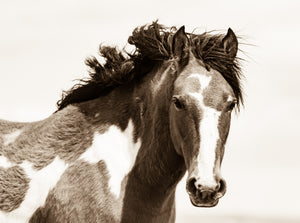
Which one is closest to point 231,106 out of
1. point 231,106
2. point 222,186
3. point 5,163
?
point 231,106

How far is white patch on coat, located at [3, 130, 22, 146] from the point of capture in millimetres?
7816

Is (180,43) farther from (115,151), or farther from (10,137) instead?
(10,137)

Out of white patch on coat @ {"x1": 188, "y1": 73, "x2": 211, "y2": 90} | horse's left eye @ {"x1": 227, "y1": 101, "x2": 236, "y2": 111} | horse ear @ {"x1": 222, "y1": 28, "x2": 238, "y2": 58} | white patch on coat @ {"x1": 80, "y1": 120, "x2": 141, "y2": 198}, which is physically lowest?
white patch on coat @ {"x1": 80, "y1": 120, "x2": 141, "y2": 198}

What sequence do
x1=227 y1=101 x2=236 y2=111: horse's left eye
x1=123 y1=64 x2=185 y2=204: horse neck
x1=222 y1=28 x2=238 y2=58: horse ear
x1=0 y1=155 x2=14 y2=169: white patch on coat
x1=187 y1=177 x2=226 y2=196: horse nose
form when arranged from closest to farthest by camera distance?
x1=187 y1=177 x2=226 y2=196: horse nose < x1=227 y1=101 x2=236 y2=111: horse's left eye < x1=123 y1=64 x2=185 y2=204: horse neck < x1=222 y1=28 x2=238 y2=58: horse ear < x1=0 y1=155 x2=14 y2=169: white patch on coat

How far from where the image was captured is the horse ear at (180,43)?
724 centimetres

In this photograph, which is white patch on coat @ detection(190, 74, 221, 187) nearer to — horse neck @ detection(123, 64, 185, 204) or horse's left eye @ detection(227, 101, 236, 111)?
horse's left eye @ detection(227, 101, 236, 111)

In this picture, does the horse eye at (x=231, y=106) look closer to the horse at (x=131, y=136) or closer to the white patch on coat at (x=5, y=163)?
the horse at (x=131, y=136)

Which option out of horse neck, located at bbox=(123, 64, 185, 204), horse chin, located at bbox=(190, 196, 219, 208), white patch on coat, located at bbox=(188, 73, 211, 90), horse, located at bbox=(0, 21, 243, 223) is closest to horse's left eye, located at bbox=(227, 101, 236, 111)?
horse, located at bbox=(0, 21, 243, 223)

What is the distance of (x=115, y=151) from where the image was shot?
23.9ft

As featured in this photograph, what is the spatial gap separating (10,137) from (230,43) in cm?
269

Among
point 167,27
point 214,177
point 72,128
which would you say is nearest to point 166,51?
point 167,27

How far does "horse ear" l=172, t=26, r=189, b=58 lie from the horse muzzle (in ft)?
4.94

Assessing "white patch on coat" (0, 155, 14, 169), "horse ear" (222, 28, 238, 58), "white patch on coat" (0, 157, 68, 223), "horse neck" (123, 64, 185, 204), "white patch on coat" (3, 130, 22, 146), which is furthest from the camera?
"white patch on coat" (3, 130, 22, 146)

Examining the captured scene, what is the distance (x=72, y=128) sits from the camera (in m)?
7.57
